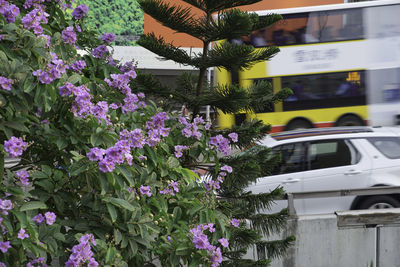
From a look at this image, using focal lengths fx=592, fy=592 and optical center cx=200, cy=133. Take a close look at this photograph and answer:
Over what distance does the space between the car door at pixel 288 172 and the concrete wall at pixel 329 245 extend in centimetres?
152

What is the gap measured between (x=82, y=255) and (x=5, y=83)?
0.84 meters

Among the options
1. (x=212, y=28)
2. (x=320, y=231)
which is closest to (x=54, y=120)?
(x=212, y=28)

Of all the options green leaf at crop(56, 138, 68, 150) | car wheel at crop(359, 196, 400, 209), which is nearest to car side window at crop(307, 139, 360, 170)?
car wheel at crop(359, 196, 400, 209)

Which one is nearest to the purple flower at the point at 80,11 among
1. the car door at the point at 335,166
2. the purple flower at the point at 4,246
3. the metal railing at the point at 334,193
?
the purple flower at the point at 4,246

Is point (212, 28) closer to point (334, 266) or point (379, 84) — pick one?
point (334, 266)

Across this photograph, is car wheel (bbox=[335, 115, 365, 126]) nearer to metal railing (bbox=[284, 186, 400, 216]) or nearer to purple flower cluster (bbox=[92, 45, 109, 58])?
metal railing (bbox=[284, 186, 400, 216])

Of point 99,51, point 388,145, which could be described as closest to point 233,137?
point 99,51

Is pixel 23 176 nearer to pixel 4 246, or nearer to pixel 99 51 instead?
pixel 4 246

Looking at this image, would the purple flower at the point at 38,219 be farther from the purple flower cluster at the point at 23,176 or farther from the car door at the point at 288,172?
the car door at the point at 288,172

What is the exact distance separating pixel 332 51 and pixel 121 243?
1262 centimetres

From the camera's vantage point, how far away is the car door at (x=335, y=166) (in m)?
8.43

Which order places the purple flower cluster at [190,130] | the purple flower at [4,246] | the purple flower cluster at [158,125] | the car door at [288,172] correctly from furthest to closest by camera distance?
1. the car door at [288,172]
2. the purple flower cluster at [190,130]
3. the purple flower cluster at [158,125]
4. the purple flower at [4,246]

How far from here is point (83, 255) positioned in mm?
2680

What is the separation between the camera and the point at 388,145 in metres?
8.58
